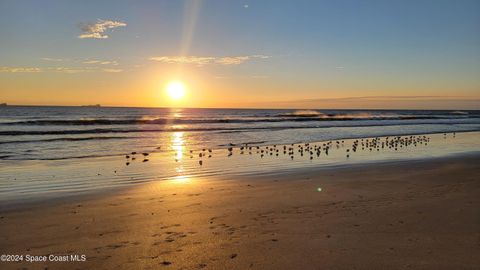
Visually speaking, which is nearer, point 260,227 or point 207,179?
point 260,227

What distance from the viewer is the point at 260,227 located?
6953mm

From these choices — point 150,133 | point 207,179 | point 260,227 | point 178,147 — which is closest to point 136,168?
point 207,179

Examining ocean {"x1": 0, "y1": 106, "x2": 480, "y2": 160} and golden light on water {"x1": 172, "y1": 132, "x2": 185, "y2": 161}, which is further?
ocean {"x1": 0, "y1": 106, "x2": 480, "y2": 160}

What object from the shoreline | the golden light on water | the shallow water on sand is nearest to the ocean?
the golden light on water

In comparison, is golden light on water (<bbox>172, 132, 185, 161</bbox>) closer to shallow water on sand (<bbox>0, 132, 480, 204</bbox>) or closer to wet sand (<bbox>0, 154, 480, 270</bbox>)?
shallow water on sand (<bbox>0, 132, 480, 204</bbox>)

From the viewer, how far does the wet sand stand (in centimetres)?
545

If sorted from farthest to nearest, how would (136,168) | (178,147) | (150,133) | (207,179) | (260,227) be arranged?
1. (150,133)
2. (178,147)
3. (136,168)
4. (207,179)
5. (260,227)

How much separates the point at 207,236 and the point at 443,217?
4.54m

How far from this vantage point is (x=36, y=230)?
22.9ft

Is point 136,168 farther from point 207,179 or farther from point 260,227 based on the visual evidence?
point 260,227

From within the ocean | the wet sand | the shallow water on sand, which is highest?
the wet sand

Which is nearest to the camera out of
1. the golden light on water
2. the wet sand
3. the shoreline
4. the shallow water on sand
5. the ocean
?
the wet sand

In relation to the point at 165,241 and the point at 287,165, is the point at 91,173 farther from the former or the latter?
the point at 165,241

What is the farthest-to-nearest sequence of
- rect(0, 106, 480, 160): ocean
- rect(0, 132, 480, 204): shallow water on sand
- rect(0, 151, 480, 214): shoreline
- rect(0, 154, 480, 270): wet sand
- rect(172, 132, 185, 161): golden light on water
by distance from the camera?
rect(0, 106, 480, 160): ocean < rect(172, 132, 185, 161): golden light on water < rect(0, 132, 480, 204): shallow water on sand < rect(0, 151, 480, 214): shoreline < rect(0, 154, 480, 270): wet sand
